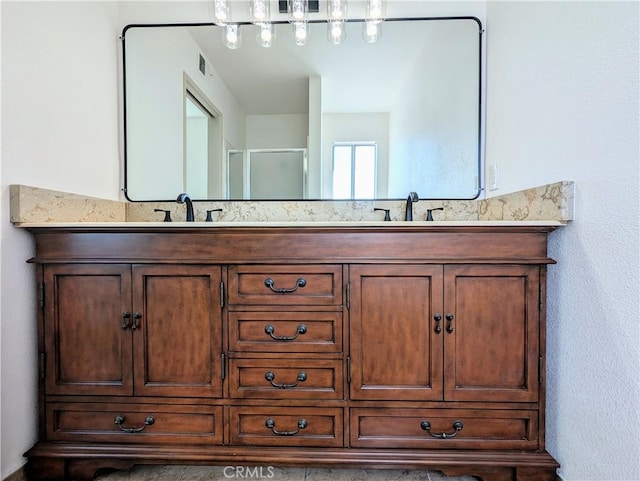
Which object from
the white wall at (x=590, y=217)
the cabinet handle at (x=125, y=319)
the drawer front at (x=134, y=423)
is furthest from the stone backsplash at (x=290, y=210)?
the drawer front at (x=134, y=423)

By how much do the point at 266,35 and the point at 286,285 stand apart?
1293 mm

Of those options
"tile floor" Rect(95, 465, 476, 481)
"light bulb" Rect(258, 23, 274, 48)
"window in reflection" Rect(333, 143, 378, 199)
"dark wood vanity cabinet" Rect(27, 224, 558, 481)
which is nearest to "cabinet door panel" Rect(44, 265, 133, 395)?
"dark wood vanity cabinet" Rect(27, 224, 558, 481)

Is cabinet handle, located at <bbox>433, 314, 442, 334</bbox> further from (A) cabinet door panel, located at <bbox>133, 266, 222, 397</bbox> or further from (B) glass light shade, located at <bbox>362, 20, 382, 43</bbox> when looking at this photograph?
(B) glass light shade, located at <bbox>362, 20, 382, 43</bbox>

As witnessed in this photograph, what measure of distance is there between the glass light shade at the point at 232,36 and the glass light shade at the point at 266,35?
105 mm

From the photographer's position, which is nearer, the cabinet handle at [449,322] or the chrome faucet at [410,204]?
the cabinet handle at [449,322]

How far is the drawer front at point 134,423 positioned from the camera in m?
1.12

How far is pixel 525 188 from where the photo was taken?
1.26 m

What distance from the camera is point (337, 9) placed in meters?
1.57

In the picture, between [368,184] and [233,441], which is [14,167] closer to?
[233,441]

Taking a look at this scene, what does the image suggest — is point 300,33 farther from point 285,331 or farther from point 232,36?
point 285,331

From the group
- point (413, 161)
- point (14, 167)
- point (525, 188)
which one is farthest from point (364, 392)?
point (14, 167)

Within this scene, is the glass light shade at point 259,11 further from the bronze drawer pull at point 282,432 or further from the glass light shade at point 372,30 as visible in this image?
the bronze drawer pull at point 282,432

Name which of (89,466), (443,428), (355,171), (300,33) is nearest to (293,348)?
(443,428)

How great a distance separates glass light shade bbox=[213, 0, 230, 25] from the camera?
157cm
